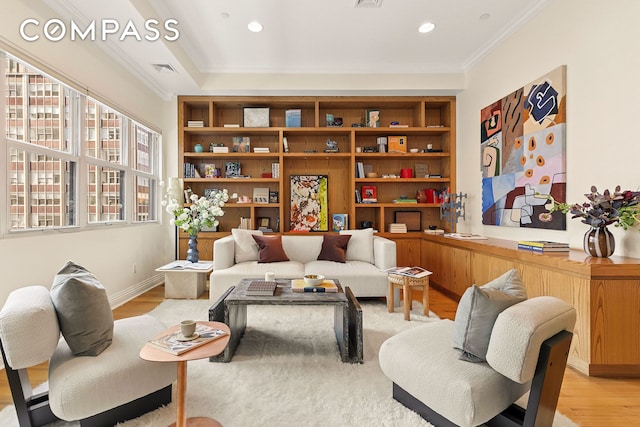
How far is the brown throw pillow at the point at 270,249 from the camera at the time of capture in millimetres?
3783

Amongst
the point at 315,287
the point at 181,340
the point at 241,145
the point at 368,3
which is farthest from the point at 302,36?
the point at 181,340

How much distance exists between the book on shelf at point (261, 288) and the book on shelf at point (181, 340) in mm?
812

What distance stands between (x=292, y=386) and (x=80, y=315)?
1213mm

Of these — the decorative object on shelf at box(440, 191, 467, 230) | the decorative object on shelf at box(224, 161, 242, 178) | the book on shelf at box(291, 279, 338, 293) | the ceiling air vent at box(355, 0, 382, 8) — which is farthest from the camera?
the decorative object on shelf at box(224, 161, 242, 178)

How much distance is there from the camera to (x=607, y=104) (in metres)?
2.43

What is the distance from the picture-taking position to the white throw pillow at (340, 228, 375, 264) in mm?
4016

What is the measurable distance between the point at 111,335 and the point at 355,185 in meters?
3.87

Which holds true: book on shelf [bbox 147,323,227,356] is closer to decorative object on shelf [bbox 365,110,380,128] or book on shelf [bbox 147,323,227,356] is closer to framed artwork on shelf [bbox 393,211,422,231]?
framed artwork on shelf [bbox 393,211,422,231]

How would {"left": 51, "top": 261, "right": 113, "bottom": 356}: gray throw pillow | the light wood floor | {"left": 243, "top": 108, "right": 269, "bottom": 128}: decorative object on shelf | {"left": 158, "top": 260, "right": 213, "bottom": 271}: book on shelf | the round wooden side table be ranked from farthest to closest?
{"left": 243, "top": 108, "right": 269, "bottom": 128}: decorative object on shelf
{"left": 158, "top": 260, "right": 213, "bottom": 271}: book on shelf
the light wood floor
{"left": 51, "top": 261, "right": 113, "bottom": 356}: gray throw pillow
the round wooden side table

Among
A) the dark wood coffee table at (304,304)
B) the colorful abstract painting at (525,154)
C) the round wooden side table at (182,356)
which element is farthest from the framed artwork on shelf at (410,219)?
the round wooden side table at (182,356)

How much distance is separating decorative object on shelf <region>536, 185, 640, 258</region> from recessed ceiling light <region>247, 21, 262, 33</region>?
3.45 m

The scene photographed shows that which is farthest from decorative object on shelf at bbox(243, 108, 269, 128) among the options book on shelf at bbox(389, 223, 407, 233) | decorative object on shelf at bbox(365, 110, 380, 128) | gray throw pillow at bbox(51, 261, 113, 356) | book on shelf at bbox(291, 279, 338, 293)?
gray throw pillow at bbox(51, 261, 113, 356)

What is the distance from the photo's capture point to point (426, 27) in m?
3.49

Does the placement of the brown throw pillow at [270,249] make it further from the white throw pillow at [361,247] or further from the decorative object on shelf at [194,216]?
the white throw pillow at [361,247]
